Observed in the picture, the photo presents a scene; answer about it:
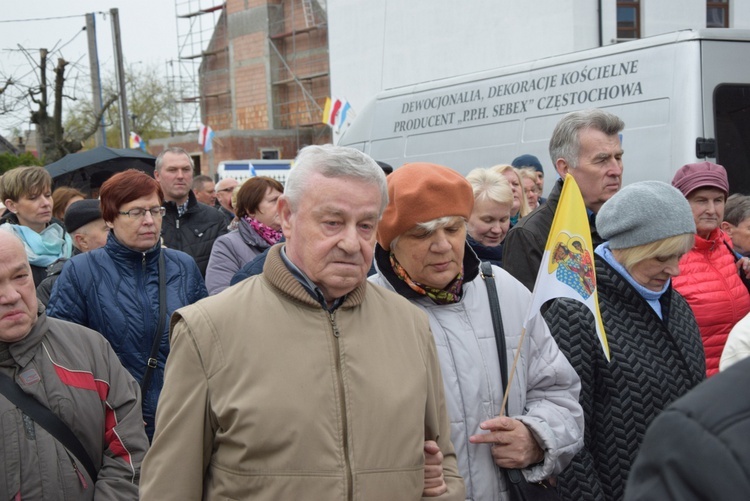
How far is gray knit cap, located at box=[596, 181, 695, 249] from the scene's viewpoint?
128 inches

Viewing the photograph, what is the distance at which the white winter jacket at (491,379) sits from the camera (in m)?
2.76

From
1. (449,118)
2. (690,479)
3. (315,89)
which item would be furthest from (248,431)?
(315,89)

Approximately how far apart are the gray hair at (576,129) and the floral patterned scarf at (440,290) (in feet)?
5.40

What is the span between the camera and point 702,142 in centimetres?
774

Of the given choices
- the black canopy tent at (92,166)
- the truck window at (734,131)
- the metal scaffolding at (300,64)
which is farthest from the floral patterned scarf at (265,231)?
the metal scaffolding at (300,64)

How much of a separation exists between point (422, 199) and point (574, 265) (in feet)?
1.96

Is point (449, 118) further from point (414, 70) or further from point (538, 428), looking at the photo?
point (414, 70)

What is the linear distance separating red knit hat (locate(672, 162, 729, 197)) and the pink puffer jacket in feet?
2.38

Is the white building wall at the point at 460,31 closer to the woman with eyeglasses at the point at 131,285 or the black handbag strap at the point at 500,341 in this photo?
the woman with eyeglasses at the point at 131,285

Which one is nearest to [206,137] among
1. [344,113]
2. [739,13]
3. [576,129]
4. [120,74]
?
[120,74]

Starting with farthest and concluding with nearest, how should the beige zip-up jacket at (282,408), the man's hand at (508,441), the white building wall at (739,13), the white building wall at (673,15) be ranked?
1. the white building wall at (739,13)
2. the white building wall at (673,15)
3. the man's hand at (508,441)
4. the beige zip-up jacket at (282,408)

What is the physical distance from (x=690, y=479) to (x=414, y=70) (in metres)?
24.6

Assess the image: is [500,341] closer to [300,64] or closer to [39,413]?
[39,413]

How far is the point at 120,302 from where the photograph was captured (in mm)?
4250
